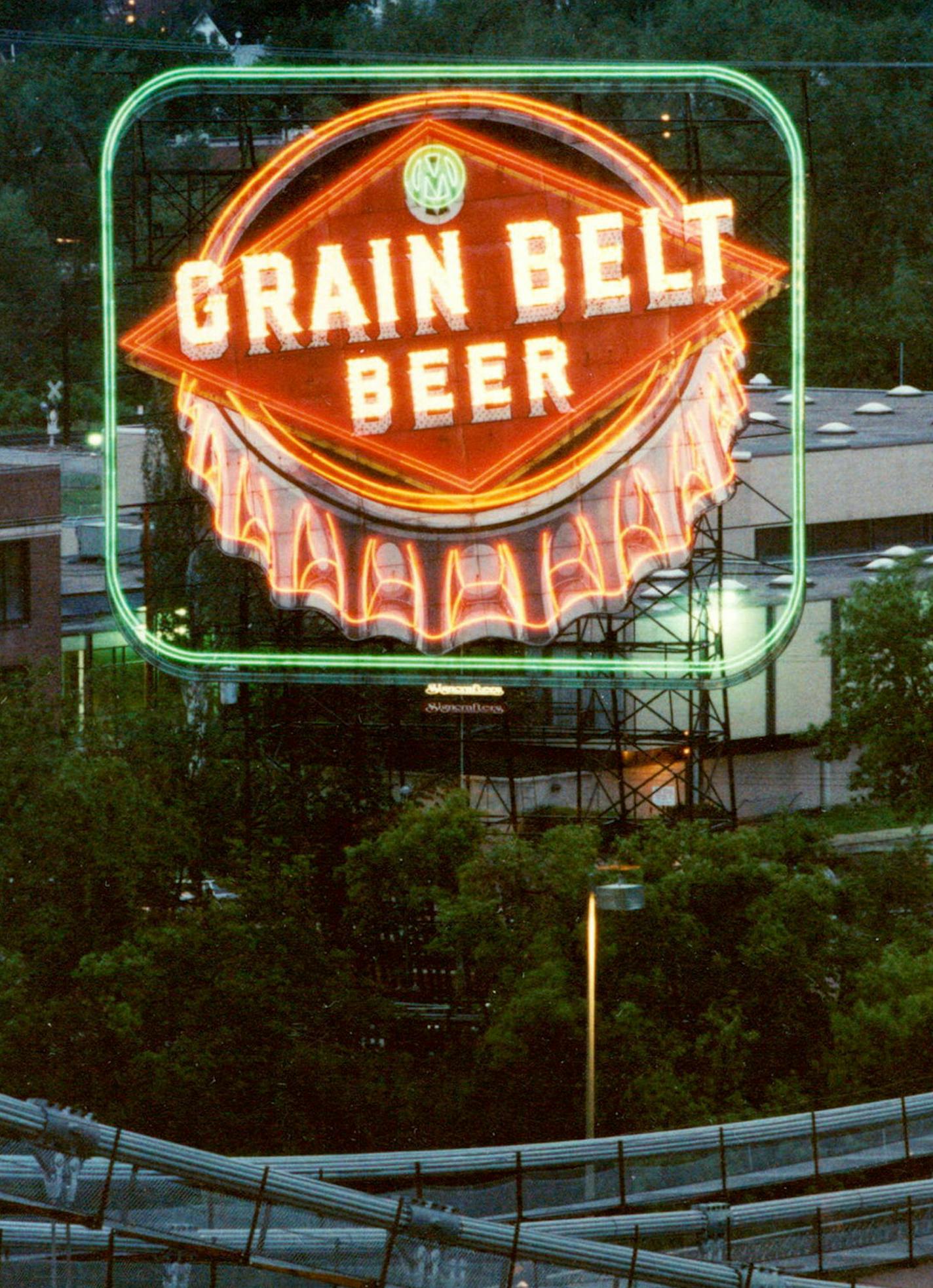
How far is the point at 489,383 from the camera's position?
46938 mm

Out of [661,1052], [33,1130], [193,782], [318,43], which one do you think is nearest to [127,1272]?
[33,1130]

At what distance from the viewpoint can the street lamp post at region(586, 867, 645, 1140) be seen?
35156 mm

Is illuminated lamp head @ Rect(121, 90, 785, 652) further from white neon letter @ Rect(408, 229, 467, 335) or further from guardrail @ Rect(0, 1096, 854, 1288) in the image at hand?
guardrail @ Rect(0, 1096, 854, 1288)

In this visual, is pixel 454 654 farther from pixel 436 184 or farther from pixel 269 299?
pixel 436 184

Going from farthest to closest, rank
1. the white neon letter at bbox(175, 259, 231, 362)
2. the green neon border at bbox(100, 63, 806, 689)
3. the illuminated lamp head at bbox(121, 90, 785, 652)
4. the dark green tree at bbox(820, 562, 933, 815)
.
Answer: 1. the dark green tree at bbox(820, 562, 933, 815)
2. the white neon letter at bbox(175, 259, 231, 362)
3. the illuminated lamp head at bbox(121, 90, 785, 652)
4. the green neon border at bbox(100, 63, 806, 689)

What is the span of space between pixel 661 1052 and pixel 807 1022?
288 cm

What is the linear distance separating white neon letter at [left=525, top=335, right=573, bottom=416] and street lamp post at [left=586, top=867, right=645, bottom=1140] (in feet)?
35.1

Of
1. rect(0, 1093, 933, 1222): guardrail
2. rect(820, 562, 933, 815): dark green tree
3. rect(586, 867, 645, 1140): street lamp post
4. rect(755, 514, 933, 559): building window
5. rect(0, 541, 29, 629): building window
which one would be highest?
rect(755, 514, 933, 559): building window

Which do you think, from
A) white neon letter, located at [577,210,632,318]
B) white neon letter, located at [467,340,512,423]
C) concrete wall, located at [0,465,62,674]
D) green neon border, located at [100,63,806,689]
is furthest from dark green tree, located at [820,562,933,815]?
concrete wall, located at [0,465,62,674]

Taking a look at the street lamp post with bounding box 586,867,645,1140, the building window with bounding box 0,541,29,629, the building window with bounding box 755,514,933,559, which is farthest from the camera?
the building window with bounding box 755,514,933,559

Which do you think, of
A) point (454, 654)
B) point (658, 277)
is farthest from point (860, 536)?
point (454, 654)

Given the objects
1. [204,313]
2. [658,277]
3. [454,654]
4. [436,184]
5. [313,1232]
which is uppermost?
[436,184]

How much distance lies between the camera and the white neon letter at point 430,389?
47.0m

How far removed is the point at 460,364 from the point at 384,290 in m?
1.94
